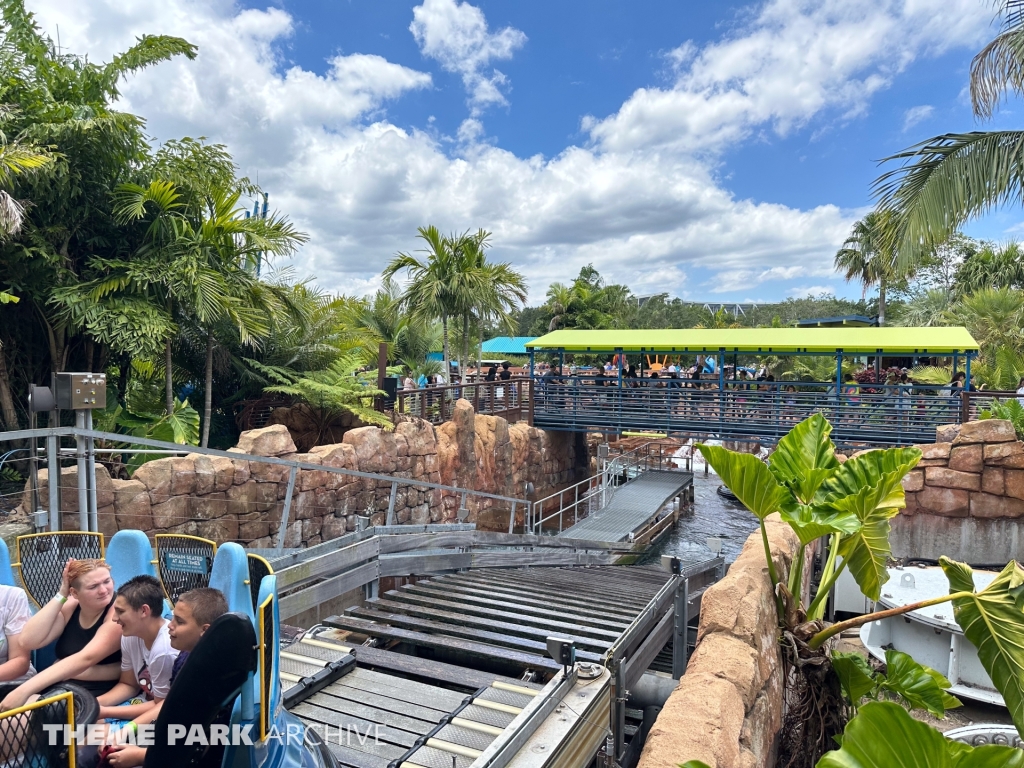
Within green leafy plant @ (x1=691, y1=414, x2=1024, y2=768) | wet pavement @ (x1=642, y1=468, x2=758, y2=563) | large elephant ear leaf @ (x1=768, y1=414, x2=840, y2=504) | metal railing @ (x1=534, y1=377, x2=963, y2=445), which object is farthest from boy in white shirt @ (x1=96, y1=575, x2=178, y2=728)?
metal railing @ (x1=534, y1=377, x2=963, y2=445)

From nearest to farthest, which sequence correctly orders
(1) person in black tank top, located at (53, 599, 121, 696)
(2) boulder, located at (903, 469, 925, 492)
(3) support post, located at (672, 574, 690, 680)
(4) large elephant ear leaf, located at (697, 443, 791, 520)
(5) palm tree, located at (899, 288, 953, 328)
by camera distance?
(1) person in black tank top, located at (53, 599, 121, 696), (4) large elephant ear leaf, located at (697, 443, 791, 520), (3) support post, located at (672, 574, 690, 680), (2) boulder, located at (903, 469, 925, 492), (5) palm tree, located at (899, 288, 953, 328)

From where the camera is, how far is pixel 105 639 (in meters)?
2.31

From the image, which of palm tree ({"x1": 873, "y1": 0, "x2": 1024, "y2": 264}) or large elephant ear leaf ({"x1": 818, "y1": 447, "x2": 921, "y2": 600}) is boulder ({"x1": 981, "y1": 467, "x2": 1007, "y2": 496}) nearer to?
palm tree ({"x1": 873, "y1": 0, "x2": 1024, "y2": 264})

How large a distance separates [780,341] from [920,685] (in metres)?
11.8

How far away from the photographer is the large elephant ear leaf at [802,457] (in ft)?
12.5

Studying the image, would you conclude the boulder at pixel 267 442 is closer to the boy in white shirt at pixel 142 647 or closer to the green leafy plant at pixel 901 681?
the boy in white shirt at pixel 142 647

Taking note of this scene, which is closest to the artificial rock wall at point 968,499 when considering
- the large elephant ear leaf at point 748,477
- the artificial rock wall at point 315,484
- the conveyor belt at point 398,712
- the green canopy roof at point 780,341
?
the green canopy roof at point 780,341

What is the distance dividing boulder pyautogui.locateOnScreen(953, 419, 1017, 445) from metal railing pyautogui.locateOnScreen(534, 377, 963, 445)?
2068 mm

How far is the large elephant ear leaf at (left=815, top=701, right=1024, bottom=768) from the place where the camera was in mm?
1895

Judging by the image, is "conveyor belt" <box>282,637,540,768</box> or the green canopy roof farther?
the green canopy roof

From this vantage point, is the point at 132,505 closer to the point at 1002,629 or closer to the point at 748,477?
the point at 748,477

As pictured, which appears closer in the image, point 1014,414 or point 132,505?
point 132,505

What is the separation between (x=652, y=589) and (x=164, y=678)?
4684 millimetres

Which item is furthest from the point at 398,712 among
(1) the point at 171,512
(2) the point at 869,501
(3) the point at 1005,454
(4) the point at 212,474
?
(3) the point at 1005,454
